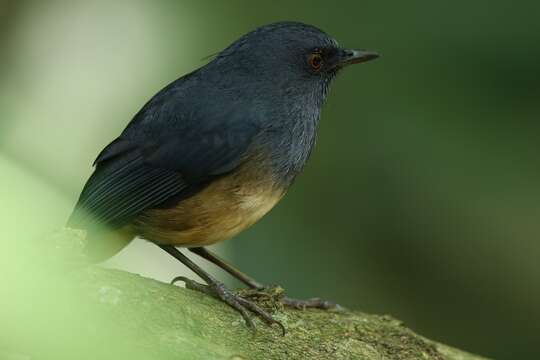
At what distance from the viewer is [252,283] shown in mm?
4258

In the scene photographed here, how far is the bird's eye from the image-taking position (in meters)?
4.27

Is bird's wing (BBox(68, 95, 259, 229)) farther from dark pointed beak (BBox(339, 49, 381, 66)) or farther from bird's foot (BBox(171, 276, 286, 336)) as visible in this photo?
dark pointed beak (BBox(339, 49, 381, 66))

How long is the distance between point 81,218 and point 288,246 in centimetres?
152

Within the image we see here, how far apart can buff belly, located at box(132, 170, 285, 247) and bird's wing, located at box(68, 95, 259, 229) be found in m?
0.07

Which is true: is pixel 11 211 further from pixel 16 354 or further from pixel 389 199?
pixel 389 199

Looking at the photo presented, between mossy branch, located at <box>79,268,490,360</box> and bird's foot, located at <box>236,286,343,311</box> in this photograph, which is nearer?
mossy branch, located at <box>79,268,490,360</box>

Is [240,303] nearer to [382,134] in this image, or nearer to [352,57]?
[352,57]

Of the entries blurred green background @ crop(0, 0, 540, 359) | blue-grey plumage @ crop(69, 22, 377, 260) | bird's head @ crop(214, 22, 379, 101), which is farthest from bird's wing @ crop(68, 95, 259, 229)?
blurred green background @ crop(0, 0, 540, 359)

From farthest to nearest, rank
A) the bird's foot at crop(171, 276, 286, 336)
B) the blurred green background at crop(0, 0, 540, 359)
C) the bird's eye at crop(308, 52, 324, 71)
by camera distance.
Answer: the blurred green background at crop(0, 0, 540, 359) → the bird's eye at crop(308, 52, 324, 71) → the bird's foot at crop(171, 276, 286, 336)

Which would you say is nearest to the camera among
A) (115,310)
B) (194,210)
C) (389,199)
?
(115,310)

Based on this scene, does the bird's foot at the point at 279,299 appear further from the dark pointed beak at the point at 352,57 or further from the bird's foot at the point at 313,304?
the dark pointed beak at the point at 352,57

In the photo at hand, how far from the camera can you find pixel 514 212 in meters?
5.20

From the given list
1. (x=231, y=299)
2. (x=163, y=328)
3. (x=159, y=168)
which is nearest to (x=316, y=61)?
(x=159, y=168)

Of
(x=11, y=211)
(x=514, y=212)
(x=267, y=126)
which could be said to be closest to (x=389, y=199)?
(x=514, y=212)
